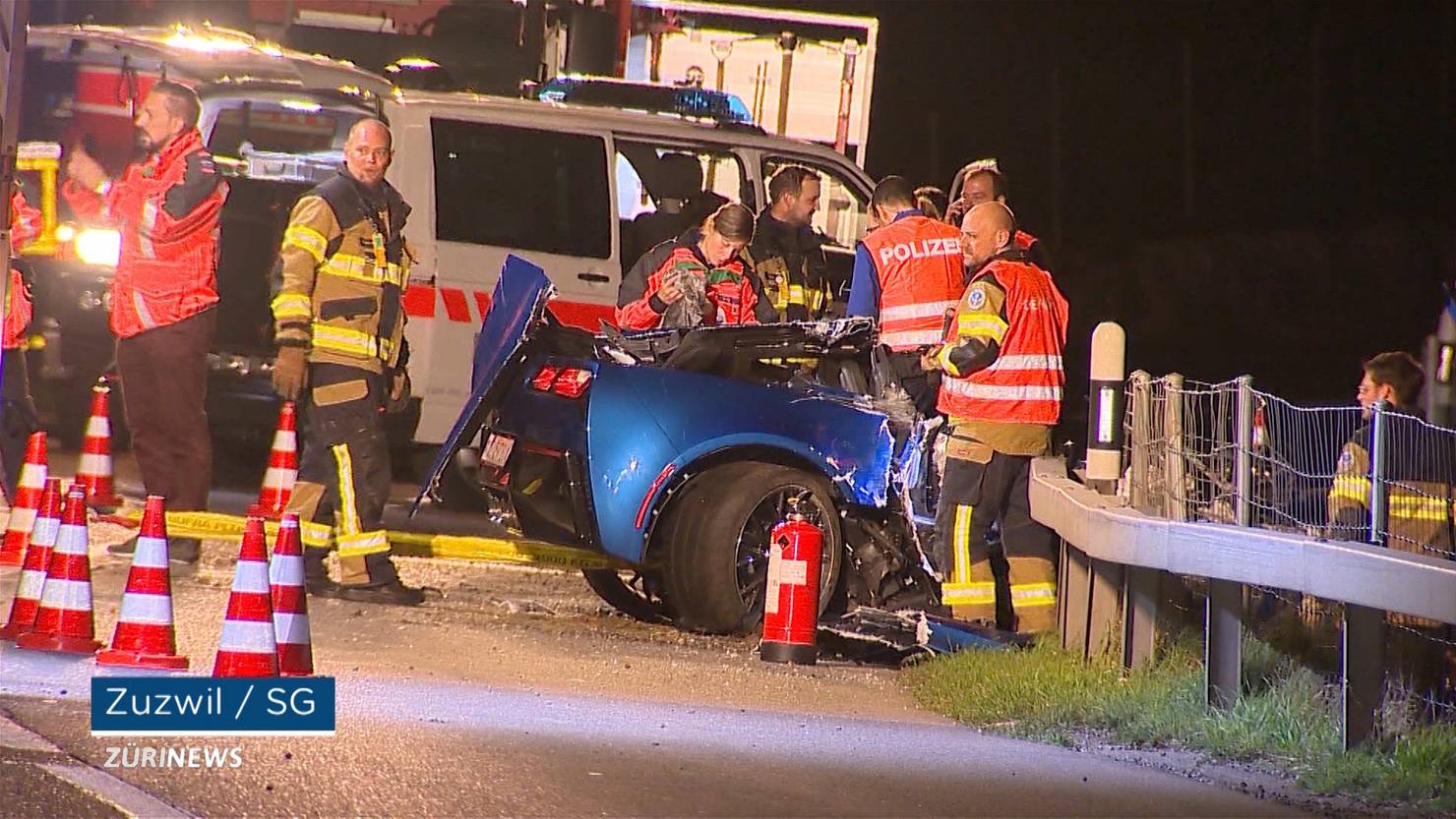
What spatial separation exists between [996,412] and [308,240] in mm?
2729

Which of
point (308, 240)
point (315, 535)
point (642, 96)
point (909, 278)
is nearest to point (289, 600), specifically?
point (315, 535)

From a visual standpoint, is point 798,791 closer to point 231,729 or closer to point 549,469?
point 231,729

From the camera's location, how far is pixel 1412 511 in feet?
19.9

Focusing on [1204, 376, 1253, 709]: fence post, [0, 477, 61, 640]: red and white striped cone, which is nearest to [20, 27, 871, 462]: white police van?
[0, 477, 61, 640]: red and white striped cone

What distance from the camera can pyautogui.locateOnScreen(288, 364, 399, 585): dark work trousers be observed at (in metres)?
8.44

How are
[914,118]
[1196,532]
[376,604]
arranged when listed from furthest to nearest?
[914,118]
[376,604]
[1196,532]

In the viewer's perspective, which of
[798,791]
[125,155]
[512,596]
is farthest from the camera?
[125,155]

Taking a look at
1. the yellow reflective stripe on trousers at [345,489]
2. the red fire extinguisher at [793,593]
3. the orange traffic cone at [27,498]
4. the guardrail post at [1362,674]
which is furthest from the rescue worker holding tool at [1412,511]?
the orange traffic cone at [27,498]

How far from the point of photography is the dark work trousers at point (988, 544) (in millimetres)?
8094

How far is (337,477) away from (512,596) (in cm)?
109

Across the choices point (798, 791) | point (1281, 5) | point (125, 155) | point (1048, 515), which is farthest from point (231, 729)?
point (1281, 5)

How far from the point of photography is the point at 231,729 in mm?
5605

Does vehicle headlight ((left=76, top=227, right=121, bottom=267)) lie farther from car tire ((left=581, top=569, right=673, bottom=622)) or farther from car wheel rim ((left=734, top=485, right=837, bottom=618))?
car wheel rim ((left=734, top=485, right=837, bottom=618))

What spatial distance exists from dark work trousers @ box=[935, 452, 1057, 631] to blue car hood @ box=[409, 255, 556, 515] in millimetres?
1685
